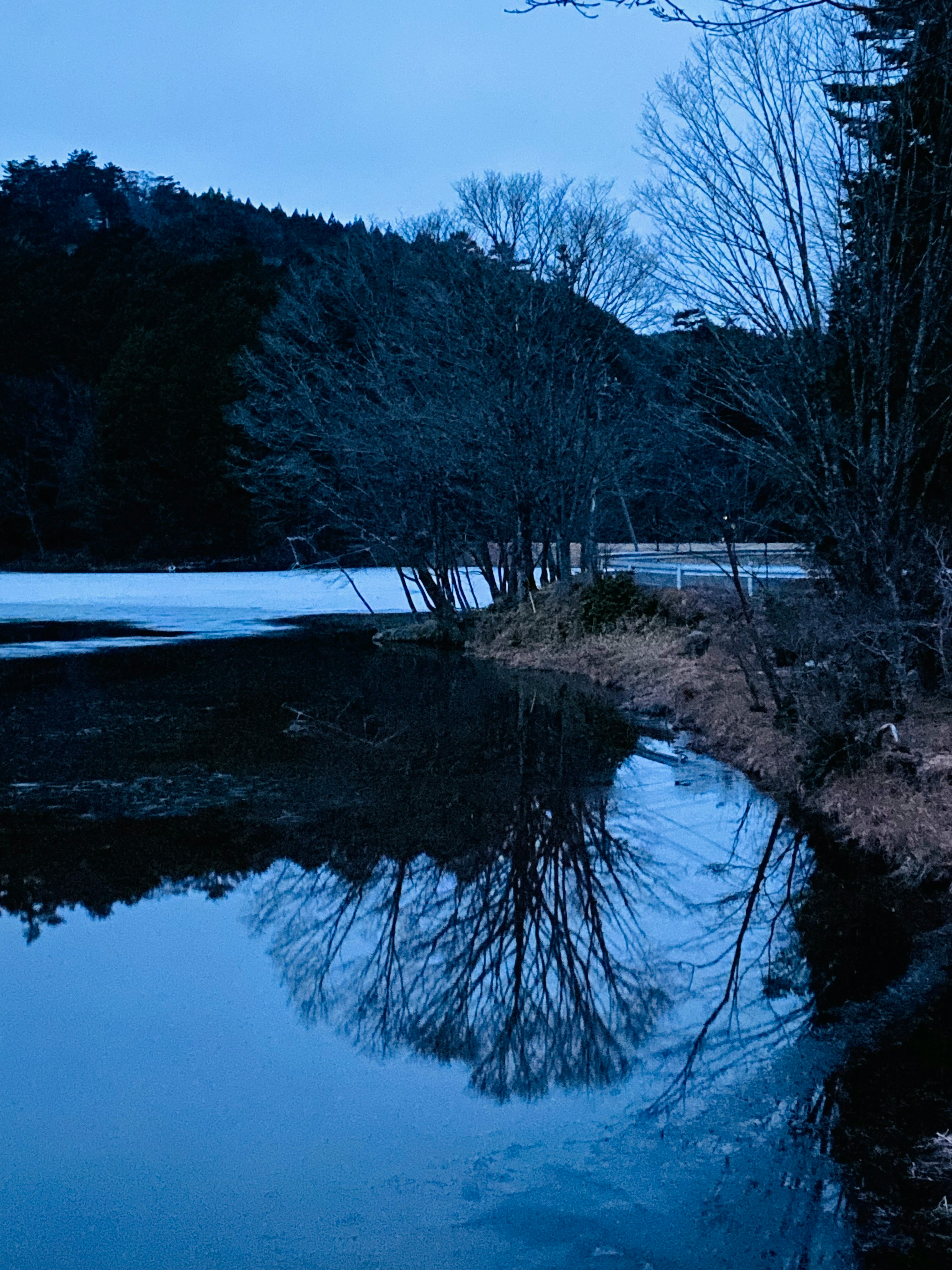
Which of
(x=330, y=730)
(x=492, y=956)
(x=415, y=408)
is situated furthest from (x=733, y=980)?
(x=415, y=408)

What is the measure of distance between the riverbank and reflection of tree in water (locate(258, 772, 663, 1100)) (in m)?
2.13

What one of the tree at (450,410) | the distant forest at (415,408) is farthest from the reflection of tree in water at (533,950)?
the tree at (450,410)

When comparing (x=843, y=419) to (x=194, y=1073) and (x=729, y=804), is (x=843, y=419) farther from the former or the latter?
(x=194, y=1073)

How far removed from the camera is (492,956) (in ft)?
27.7

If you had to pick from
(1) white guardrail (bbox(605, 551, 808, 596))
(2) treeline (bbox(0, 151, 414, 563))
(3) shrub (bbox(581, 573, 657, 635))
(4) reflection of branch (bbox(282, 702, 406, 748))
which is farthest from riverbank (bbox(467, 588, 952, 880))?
(2) treeline (bbox(0, 151, 414, 563))

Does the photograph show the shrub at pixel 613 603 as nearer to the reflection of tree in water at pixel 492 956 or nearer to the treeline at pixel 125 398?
the reflection of tree in water at pixel 492 956

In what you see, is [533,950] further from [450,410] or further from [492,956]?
[450,410]

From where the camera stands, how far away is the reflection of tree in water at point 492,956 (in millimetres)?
7016

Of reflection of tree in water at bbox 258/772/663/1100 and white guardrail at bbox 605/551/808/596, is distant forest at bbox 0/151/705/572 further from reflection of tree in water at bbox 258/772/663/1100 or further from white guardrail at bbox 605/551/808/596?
reflection of tree in water at bbox 258/772/663/1100

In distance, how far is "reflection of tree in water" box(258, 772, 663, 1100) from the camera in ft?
23.0

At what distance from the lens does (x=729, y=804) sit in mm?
13070

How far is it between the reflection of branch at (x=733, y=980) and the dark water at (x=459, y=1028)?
0.04m

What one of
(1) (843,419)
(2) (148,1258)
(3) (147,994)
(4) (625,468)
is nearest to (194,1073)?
(3) (147,994)

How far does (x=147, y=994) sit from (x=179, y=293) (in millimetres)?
77289
